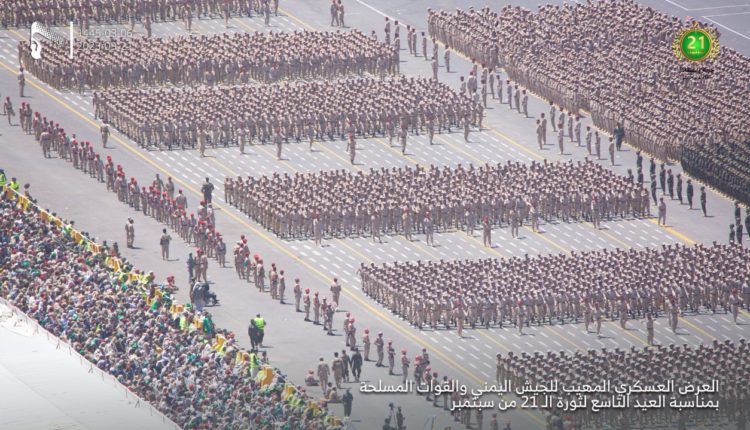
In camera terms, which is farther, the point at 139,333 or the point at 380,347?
the point at 380,347

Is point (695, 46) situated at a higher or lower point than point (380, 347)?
higher

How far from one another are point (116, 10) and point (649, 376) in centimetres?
6466

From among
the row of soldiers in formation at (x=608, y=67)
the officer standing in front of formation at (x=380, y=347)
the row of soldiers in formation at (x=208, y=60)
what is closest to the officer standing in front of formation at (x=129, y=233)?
the officer standing in front of formation at (x=380, y=347)

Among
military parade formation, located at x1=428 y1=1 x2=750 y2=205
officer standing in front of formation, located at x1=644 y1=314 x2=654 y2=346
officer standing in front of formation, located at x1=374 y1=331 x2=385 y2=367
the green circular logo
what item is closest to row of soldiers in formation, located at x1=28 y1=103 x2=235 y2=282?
officer standing in front of formation, located at x1=374 y1=331 x2=385 y2=367

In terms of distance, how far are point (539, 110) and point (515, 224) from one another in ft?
69.6

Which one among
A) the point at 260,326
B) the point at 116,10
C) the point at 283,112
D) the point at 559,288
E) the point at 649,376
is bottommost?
the point at 116,10

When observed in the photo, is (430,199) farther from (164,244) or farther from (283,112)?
(283,112)

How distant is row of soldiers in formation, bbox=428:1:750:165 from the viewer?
6053 inches

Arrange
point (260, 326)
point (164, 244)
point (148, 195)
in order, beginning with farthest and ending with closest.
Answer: point (148, 195) → point (164, 244) → point (260, 326)

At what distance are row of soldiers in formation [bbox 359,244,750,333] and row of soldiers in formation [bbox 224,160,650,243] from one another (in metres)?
A: 7.30

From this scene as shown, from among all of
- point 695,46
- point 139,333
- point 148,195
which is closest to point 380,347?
point 139,333

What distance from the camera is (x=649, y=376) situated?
11625 centimetres

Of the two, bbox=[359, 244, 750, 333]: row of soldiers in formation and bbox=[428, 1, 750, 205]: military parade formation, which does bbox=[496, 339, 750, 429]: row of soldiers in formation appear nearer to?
bbox=[359, 244, 750, 333]: row of soldiers in formation

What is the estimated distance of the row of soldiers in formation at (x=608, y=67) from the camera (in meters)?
154
